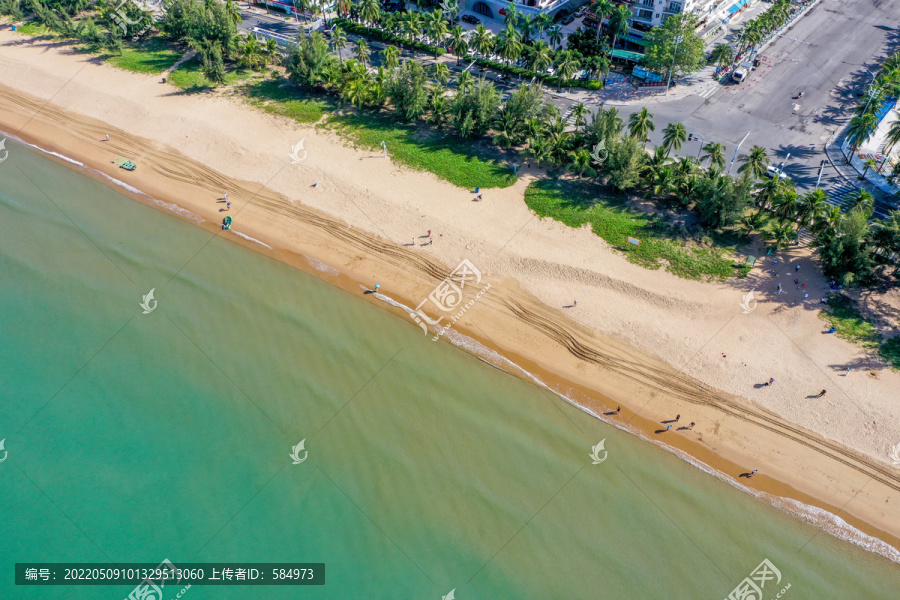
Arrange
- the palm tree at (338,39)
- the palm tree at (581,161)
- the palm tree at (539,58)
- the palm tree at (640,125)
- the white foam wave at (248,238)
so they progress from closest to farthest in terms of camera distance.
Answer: the white foam wave at (248,238) → the palm tree at (640,125) → the palm tree at (581,161) → the palm tree at (539,58) → the palm tree at (338,39)

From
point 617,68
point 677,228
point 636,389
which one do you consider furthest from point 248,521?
point 617,68

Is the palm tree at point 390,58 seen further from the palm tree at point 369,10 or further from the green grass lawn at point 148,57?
the green grass lawn at point 148,57

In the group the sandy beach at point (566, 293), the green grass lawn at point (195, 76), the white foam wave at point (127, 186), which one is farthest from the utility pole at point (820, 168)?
the green grass lawn at point (195, 76)

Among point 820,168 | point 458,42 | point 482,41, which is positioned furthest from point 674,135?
point 458,42

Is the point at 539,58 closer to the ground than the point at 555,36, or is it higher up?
closer to the ground

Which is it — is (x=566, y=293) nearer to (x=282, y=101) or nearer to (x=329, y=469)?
(x=329, y=469)

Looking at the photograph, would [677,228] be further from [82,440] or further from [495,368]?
[82,440]

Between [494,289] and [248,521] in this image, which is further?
[494,289]
